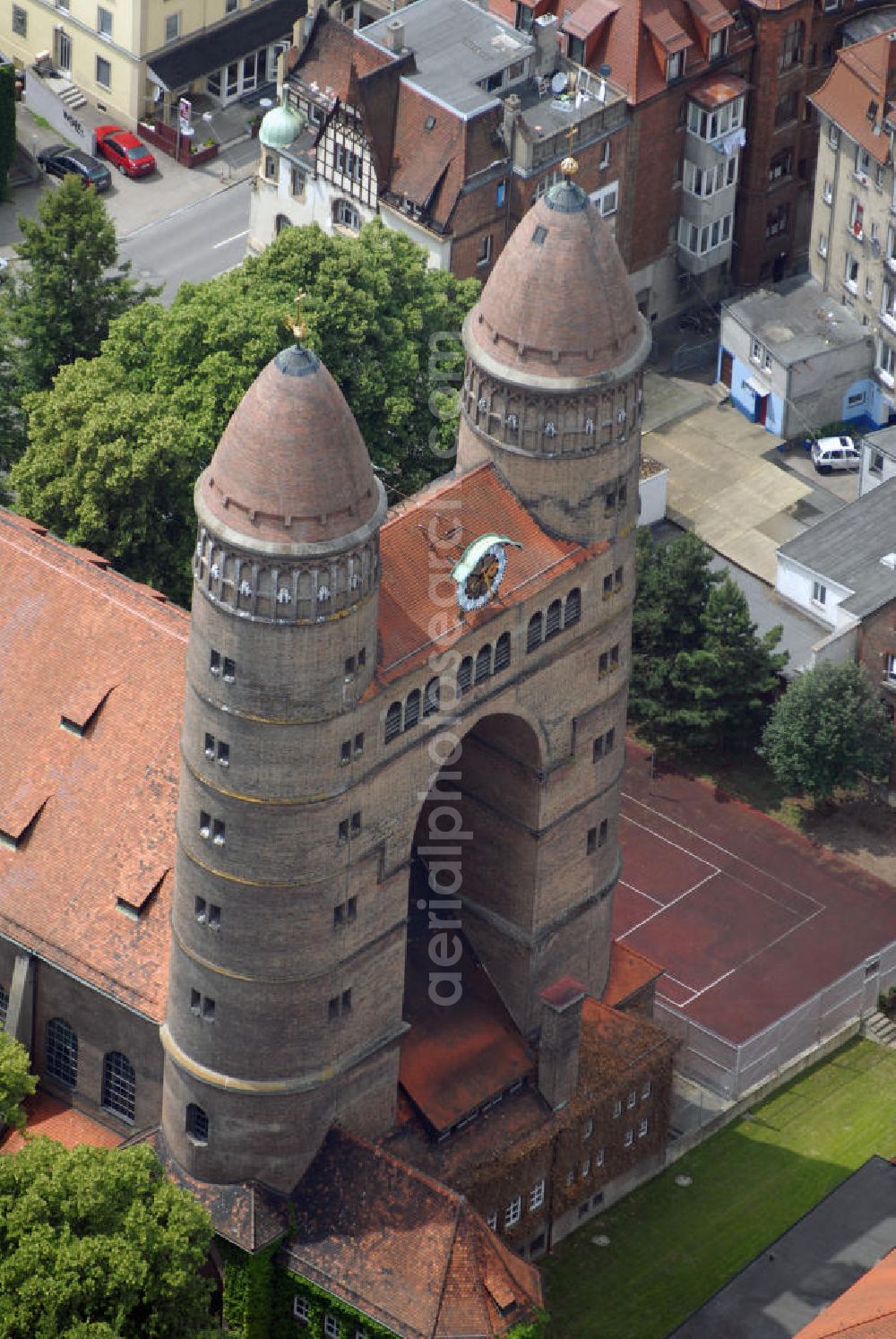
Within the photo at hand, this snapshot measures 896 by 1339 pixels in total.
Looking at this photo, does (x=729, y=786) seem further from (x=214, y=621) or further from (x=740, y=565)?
(x=214, y=621)

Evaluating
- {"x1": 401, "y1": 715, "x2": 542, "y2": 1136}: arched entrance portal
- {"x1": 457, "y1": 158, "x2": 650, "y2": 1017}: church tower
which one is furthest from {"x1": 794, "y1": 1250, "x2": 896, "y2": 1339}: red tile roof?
{"x1": 457, "y1": 158, "x2": 650, "y2": 1017}: church tower

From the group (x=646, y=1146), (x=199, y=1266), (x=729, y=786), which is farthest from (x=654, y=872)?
(x=199, y=1266)

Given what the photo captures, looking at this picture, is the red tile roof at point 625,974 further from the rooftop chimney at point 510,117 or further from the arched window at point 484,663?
the rooftop chimney at point 510,117

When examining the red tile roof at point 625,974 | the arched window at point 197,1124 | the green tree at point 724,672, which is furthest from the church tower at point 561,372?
the green tree at point 724,672

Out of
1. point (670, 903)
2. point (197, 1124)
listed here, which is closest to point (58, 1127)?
point (197, 1124)

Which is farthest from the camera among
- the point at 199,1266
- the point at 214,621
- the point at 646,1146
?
the point at 646,1146

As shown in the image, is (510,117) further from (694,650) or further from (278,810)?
(278,810)

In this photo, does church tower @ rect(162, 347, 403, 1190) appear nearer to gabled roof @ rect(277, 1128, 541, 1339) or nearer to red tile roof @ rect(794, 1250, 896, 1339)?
gabled roof @ rect(277, 1128, 541, 1339)
